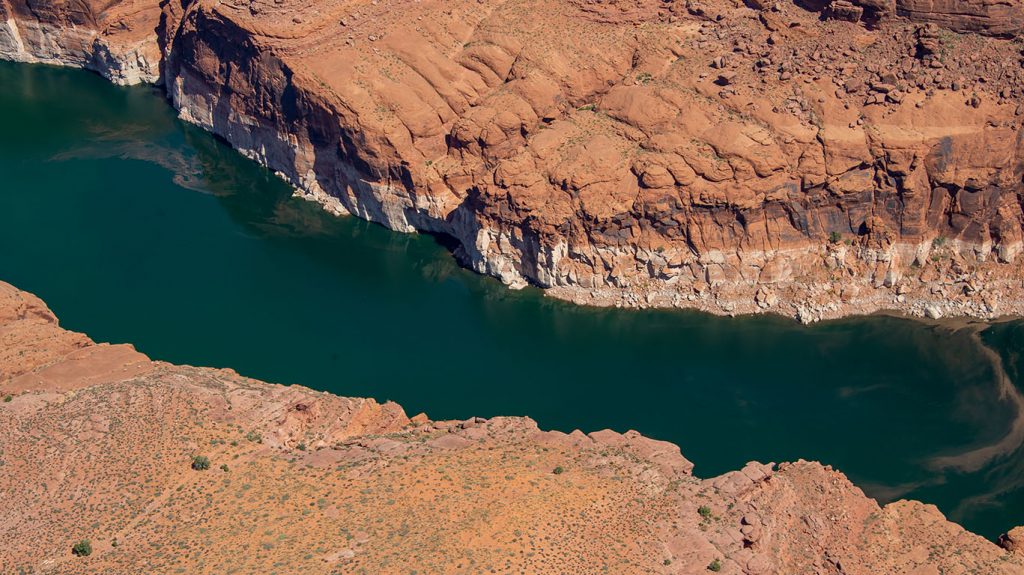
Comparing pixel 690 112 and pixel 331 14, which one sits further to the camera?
pixel 331 14

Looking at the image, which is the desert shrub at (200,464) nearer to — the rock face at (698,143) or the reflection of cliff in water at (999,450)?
the rock face at (698,143)

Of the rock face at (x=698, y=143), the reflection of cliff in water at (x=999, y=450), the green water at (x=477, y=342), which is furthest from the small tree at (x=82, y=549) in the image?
the reflection of cliff in water at (x=999, y=450)

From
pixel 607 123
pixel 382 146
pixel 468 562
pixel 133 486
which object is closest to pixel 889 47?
pixel 607 123

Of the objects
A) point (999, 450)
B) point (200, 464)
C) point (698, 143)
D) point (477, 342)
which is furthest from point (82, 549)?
point (999, 450)

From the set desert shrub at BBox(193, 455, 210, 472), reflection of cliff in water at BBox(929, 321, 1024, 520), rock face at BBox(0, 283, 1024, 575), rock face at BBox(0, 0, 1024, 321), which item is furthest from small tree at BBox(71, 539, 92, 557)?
reflection of cliff in water at BBox(929, 321, 1024, 520)

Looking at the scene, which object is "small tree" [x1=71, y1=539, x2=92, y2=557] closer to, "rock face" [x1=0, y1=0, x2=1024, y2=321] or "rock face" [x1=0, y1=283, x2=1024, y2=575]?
"rock face" [x1=0, y1=283, x2=1024, y2=575]

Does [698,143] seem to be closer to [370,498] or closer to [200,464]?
[370,498]

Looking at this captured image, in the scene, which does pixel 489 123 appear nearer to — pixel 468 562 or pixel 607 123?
pixel 607 123
